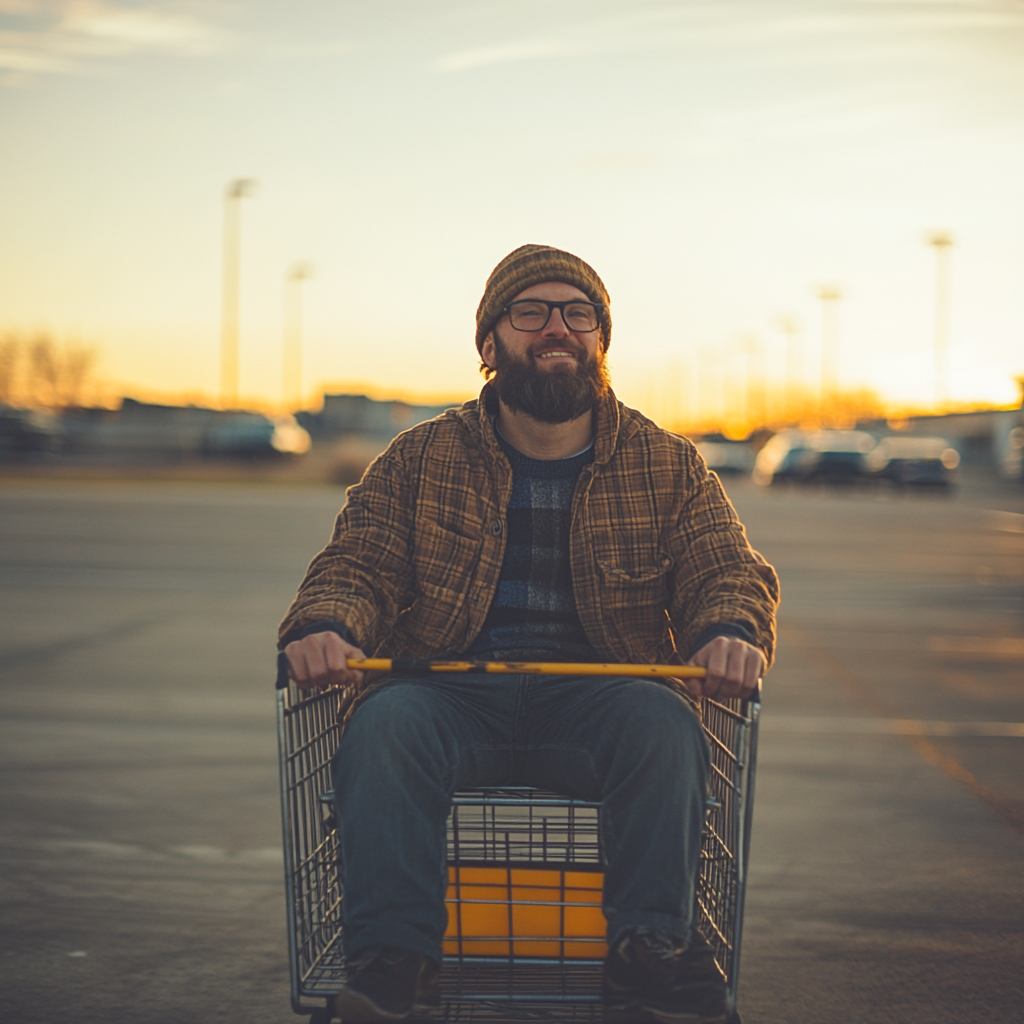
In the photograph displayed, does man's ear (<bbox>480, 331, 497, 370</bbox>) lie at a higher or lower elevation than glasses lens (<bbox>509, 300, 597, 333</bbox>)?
lower

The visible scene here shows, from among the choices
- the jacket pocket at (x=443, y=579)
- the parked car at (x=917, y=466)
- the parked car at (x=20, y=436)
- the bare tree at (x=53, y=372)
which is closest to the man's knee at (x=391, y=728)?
the jacket pocket at (x=443, y=579)

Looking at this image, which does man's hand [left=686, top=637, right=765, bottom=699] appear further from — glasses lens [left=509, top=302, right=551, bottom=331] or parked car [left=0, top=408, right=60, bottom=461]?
parked car [left=0, top=408, right=60, bottom=461]

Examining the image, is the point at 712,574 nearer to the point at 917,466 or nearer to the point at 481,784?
the point at 481,784

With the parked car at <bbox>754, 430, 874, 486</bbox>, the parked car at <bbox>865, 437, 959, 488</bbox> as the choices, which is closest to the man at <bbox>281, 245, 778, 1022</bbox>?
→ the parked car at <bbox>865, 437, 959, 488</bbox>

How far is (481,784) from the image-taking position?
2793 mm

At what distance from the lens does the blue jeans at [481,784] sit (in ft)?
7.92

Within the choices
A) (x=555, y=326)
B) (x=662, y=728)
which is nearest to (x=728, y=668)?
(x=662, y=728)

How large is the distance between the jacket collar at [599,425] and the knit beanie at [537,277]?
0.21 metres

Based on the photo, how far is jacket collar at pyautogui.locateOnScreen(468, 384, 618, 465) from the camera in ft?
10.1

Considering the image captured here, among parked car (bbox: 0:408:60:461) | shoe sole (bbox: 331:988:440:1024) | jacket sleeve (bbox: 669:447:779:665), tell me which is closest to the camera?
shoe sole (bbox: 331:988:440:1024)

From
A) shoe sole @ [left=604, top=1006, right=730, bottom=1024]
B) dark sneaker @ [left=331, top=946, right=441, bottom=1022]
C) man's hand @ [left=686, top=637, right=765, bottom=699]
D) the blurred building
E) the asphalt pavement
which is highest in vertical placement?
the blurred building

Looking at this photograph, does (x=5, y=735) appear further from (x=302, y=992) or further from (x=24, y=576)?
(x=24, y=576)

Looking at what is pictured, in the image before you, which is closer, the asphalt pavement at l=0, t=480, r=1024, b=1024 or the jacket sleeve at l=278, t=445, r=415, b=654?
the jacket sleeve at l=278, t=445, r=415, b=654

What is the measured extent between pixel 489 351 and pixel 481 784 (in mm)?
1126
